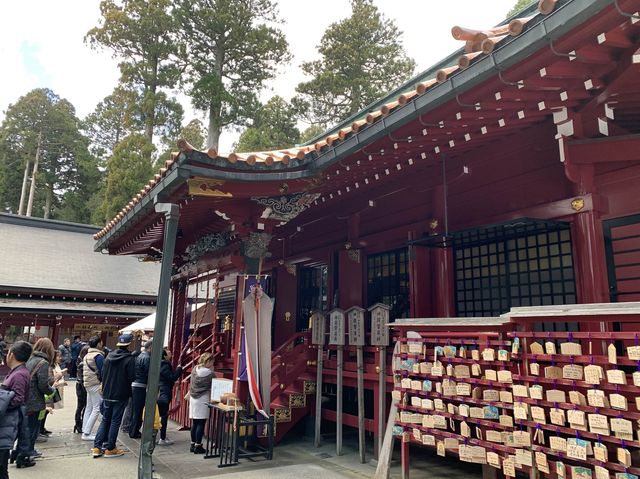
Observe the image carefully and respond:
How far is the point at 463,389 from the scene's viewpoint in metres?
4.45

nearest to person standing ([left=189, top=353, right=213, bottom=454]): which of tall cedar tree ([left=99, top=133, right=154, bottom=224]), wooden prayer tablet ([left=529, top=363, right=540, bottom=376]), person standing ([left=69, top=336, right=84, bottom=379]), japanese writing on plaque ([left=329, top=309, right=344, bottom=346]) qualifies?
japanese writing on plaque ([left=329, top=309, right=344, bottom=346])

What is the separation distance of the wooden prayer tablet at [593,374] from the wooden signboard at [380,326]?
290 cm

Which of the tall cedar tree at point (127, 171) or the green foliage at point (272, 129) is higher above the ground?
the green foliage at point (272, 129)

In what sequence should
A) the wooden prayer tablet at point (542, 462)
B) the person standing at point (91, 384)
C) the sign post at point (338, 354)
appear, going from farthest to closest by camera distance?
the person standing at point (91, 384)
the sign post at point (338, 354)
the wooden prayer tablet at point (542, 462)

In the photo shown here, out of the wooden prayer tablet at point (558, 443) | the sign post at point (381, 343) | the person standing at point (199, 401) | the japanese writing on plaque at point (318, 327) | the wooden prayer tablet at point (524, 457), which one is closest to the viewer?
the wooden prayer tablet at point (558, 443)

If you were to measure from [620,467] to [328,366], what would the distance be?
4.69 meters

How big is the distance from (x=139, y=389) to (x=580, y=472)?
6524 mm

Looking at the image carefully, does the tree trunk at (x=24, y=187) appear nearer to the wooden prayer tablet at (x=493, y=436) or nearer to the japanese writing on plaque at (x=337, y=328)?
the japanese writing on plaque at (x=337, y=328)

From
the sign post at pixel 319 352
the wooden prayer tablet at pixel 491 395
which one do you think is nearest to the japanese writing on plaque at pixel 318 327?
the sign post at pixel 319 352

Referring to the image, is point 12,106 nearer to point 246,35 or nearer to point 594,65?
point 246,35

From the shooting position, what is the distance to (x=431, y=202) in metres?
6.70

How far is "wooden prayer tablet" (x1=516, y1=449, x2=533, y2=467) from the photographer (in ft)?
12.6

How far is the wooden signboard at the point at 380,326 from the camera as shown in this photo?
624 cm

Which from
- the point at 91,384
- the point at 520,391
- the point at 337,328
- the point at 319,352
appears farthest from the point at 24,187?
the point at 520,391
